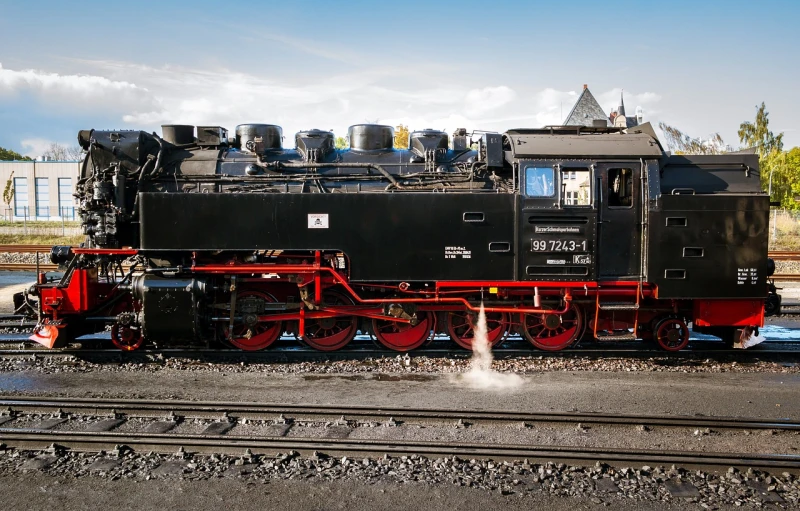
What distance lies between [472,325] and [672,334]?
302 centimetres

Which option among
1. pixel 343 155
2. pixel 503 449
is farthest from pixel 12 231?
pixel 503 449

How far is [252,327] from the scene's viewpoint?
8.87 metres

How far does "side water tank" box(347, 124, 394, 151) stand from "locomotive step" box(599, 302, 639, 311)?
407 centimetres

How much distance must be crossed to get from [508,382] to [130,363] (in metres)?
5.38

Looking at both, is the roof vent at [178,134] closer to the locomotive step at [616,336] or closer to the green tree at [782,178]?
the locomotive step at [616,336]

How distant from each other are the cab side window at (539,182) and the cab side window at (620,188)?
2.79ft

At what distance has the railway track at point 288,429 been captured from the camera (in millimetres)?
5227

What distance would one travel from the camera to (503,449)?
5.32m

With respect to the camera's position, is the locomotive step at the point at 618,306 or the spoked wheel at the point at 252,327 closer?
the locomotive step at the point at 618,306

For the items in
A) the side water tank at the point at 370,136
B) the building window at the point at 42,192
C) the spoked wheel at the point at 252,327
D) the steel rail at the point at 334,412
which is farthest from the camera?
the building window at the point at 42,192

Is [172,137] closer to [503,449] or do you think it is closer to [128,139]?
[128,139]

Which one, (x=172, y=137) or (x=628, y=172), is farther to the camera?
(x=172, y=137)

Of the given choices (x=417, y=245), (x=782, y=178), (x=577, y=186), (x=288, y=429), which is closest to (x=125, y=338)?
(x=288, y=429)

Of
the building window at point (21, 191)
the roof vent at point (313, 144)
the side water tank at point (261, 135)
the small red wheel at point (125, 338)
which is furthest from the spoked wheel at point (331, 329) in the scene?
the building window at point (21, 191)
